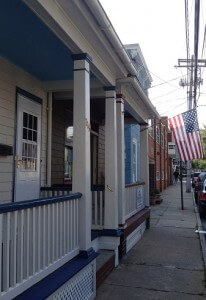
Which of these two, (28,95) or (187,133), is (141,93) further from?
(187,133)

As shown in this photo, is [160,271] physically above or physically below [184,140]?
below

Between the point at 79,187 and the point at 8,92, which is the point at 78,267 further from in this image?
the point at 8,92

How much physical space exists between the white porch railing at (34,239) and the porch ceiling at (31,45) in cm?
223

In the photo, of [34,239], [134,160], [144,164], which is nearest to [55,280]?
[34,239]

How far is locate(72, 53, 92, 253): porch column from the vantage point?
5152 millimetres

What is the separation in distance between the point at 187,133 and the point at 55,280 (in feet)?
37.1

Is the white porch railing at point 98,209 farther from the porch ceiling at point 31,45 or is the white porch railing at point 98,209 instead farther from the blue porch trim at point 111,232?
the porch ceiling at point 31,45

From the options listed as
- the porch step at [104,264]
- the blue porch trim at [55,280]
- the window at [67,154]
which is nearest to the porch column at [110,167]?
the porch step at [104,264]

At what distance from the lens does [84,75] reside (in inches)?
206

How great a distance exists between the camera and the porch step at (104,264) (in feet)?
18.7

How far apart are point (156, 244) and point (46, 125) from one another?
3.96 metres

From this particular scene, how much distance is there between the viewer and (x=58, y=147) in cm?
895

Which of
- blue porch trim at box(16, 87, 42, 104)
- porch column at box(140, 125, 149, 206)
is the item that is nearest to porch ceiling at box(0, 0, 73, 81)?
blue porch trim at box(16, 87, 42, 104)

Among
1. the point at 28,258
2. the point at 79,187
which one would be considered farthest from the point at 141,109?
the point at 28,258
